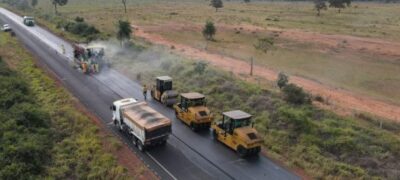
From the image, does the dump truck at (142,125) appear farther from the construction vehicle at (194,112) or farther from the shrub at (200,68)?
the shrub at (200,68)

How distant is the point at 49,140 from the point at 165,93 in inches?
427

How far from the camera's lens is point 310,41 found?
205ft

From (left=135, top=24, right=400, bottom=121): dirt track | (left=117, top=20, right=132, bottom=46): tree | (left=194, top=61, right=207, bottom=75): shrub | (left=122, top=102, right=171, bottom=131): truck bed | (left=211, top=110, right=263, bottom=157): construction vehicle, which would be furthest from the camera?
(left=117, top=20, right=132, bottom=46): tree

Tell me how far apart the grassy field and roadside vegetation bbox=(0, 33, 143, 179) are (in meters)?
26.0

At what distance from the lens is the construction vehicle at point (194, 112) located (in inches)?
1059

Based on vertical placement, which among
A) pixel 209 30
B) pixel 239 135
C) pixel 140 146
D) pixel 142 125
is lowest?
pixel 140 146

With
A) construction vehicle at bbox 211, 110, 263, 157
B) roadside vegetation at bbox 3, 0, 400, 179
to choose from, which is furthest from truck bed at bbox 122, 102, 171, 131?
roadside vegetation at bbox 3, 0, 400, 179

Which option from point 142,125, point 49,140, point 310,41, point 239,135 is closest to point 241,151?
point 239,135

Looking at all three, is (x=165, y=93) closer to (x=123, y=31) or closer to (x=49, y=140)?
(x=49, y=140)

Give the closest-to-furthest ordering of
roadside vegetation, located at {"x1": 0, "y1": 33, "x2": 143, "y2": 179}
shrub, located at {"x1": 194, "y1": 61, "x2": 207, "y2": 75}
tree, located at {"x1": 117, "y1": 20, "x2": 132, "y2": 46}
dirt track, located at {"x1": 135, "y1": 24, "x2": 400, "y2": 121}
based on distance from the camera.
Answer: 1. roadside vegetation, located at {"x1": 0, "y1": 33, "x2": 143, "y2": 179}
2. dirt track, located at {"x1": 135, "y1": 24, "x2": 400, "y2": 121}
3. shrub, located at {"x1": 194, "y1": 61, "x2": 207, "y2": 75}
4. tree, located at {"x1": 117, "y1": 20, "x2": 132, "y2": 46}

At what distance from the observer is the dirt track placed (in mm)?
31344

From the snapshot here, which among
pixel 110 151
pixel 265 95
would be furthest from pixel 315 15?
pixel 110 151

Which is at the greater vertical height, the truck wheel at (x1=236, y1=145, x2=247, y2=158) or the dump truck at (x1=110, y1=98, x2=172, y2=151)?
the dump truck at (x1=110, y1=98, x2=172, y2=151)

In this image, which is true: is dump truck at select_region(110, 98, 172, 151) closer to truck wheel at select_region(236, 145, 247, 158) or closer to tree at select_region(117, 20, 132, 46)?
truck wheel at select_region(236, 145, 247, 158)
